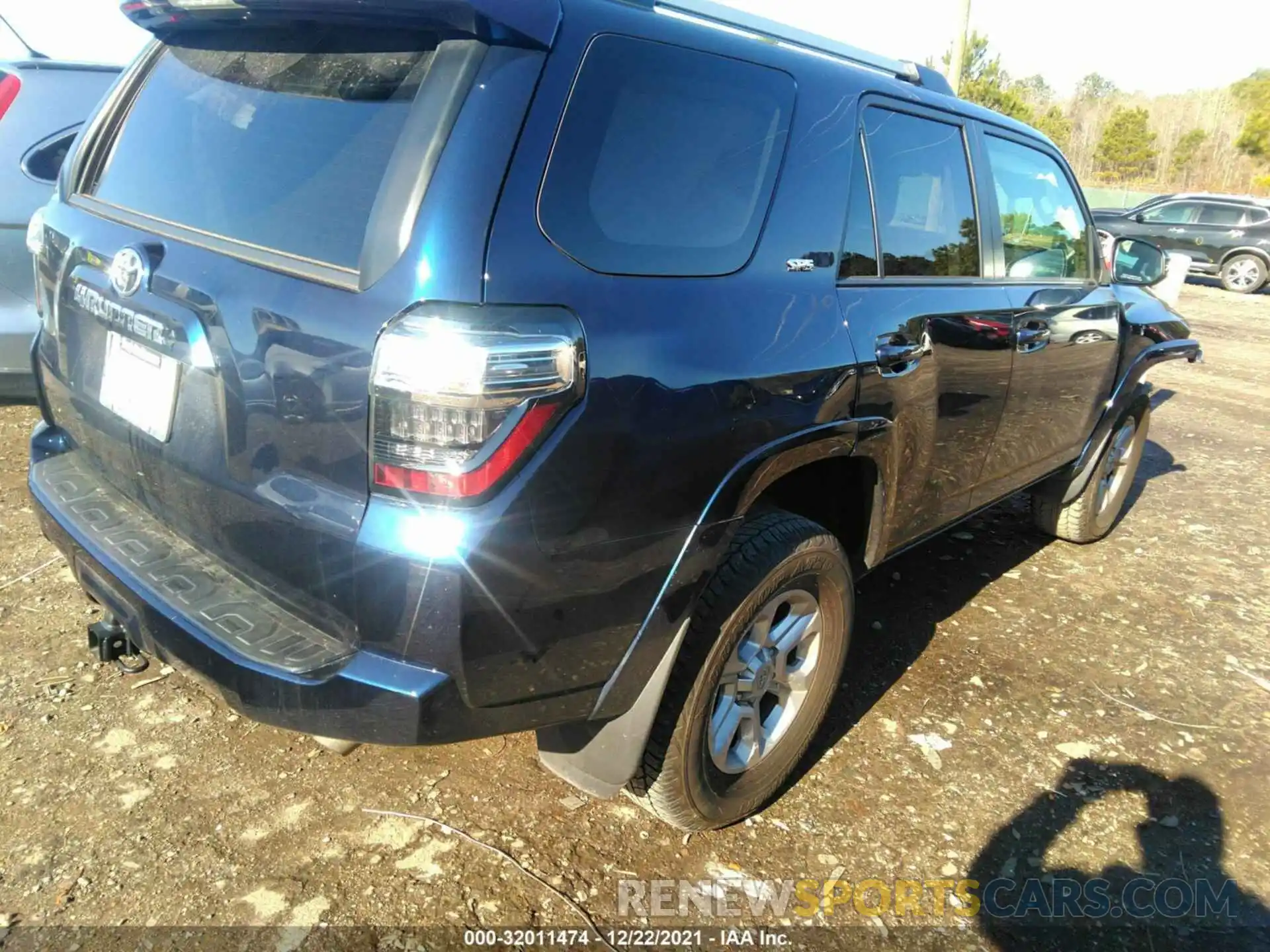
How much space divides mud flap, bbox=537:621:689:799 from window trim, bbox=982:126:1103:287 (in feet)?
6.78

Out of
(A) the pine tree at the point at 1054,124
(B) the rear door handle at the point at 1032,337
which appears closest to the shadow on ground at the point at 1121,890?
(B) the rear door handle at the point at 1032,337

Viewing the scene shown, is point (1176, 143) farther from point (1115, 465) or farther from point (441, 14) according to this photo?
point (441, 14)

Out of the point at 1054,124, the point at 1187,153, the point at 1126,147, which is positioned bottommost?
the point at 1054,124

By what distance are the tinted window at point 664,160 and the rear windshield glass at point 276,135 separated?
1.11 ft

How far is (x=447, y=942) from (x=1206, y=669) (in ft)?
10.2

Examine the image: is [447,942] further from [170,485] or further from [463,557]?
[170,485]

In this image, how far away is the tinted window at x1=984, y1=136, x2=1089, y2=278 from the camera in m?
3.35

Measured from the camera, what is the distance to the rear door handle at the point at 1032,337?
3.24 meters

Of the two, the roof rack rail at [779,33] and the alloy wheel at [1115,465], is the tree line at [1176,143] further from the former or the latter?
the roof rack rail at [779,33]

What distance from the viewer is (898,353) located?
2.57 metres

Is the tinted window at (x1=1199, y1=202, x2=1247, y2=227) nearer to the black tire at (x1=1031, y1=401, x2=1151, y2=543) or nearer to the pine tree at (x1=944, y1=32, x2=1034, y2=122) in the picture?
the pine tree at (x1=944, y1=32, x2=1034, y2=122)

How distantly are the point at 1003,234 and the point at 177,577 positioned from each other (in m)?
2.93

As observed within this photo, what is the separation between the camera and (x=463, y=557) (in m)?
1.60

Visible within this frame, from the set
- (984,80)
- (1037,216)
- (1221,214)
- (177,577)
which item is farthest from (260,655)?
(984,80)
